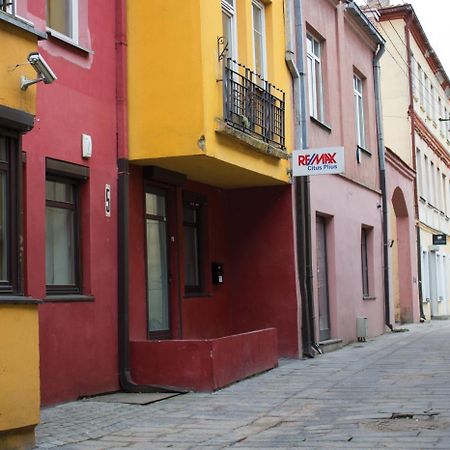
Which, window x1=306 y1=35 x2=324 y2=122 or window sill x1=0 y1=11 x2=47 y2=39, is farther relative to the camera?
window x1=306 y1=35 x2=324 y2=122

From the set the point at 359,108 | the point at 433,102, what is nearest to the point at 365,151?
the point at 359,108

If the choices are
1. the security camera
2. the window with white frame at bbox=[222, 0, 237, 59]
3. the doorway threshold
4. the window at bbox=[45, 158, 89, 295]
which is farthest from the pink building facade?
the security camera

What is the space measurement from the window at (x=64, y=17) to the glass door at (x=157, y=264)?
2751mm

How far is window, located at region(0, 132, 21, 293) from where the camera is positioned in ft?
24.1

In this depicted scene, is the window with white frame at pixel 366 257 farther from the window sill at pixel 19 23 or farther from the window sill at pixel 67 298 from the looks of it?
the window sill at pixel 19 23

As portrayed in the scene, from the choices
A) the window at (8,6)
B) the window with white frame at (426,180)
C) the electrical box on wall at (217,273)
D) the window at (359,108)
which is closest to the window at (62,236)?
the window at (8,6)

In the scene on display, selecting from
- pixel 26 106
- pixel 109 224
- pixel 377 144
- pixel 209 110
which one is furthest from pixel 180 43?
pixel 377 144

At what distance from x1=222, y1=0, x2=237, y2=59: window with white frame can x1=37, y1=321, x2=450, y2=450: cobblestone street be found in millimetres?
5059

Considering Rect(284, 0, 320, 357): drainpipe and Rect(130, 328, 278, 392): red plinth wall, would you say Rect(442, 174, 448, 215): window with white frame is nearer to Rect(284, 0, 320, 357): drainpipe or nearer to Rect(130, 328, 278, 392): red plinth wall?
Rect(284, 0, 320, 357): drainpipe

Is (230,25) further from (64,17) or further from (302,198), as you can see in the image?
(302,198)

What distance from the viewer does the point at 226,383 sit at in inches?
437

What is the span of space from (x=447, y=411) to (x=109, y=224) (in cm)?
482

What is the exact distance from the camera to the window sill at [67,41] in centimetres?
995

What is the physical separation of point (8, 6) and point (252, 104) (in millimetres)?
4869
